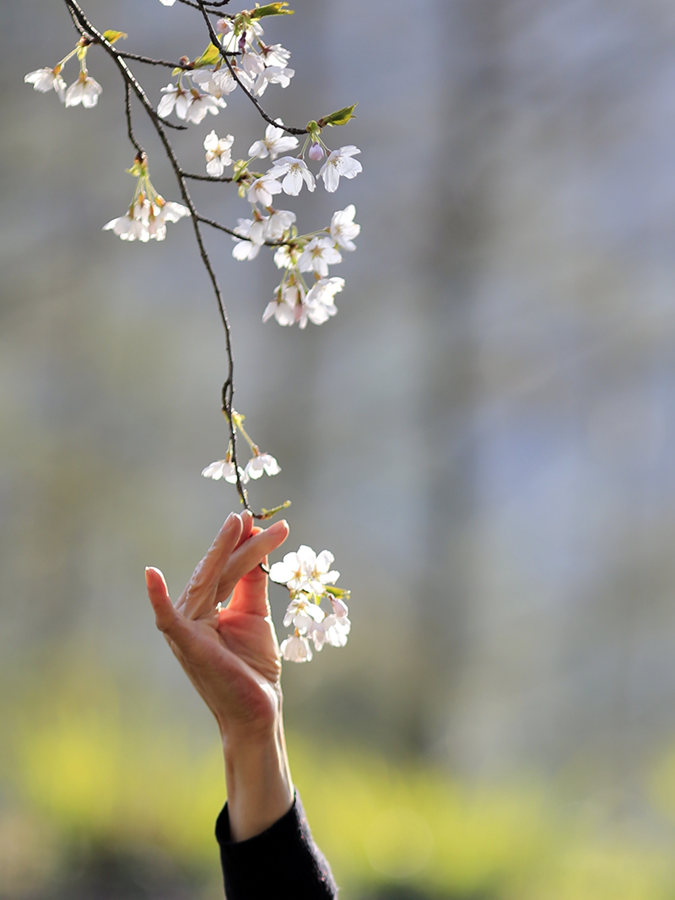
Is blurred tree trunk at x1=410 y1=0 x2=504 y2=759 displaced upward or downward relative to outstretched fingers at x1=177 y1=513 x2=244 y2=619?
upward

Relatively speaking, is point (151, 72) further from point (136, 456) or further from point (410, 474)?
point (410, 474)

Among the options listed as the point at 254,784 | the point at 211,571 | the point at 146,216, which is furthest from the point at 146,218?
the point at 254,784

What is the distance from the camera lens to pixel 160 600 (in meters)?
0.64

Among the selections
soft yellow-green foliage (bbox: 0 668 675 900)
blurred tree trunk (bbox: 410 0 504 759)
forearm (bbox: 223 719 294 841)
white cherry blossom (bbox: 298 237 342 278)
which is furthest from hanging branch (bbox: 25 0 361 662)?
blurred tree trunk (bbox: 410 0 504 759)

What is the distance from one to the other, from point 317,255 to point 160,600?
0.29 m

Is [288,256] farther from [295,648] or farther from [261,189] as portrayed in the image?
[295,648]

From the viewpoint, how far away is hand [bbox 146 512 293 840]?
681 mm

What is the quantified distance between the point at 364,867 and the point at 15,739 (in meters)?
1.49

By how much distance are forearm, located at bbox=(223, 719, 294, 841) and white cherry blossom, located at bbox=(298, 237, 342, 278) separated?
419 mm

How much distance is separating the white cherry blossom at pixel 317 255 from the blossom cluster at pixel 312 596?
0.22 meters

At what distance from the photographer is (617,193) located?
3.38 metres

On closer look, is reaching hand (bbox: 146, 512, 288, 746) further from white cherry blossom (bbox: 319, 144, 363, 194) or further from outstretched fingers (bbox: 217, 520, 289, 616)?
white cherry blossom (bbox: 319, 144, 363, 194)

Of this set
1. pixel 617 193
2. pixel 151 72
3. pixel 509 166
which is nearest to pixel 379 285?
pixel 509 166

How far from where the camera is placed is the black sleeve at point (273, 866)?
2.35 ft
